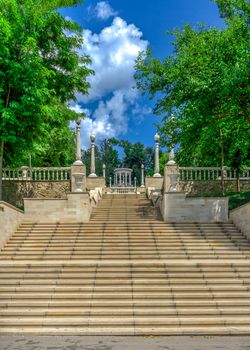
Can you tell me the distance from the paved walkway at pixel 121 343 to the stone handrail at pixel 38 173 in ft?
46.6

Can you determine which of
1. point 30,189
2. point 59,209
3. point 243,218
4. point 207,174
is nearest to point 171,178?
point 243,218

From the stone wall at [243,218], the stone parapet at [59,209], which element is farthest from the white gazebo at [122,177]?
the stone wall at [243,218]

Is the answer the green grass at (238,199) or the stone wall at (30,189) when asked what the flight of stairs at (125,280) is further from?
the stone wall at (30,189)

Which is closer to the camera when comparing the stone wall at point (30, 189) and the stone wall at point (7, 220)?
the stone wall at point (7, 220)

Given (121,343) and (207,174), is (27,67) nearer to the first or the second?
(121,343)

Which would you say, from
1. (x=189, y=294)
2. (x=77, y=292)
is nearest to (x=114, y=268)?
(x=77, y=292)

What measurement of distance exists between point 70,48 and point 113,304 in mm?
15472

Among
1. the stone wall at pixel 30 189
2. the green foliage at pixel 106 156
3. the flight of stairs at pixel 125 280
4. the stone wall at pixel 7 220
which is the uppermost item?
the green foliage at pixel 106 156

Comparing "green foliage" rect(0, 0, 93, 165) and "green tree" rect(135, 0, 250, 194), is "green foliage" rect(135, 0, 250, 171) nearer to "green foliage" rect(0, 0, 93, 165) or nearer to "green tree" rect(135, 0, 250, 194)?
"green tree" rect(135, 0, 250, 194)

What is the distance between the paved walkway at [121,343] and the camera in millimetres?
6879

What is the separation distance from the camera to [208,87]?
49.1 ft

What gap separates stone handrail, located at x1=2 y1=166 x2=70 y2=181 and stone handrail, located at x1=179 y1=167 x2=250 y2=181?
715cm

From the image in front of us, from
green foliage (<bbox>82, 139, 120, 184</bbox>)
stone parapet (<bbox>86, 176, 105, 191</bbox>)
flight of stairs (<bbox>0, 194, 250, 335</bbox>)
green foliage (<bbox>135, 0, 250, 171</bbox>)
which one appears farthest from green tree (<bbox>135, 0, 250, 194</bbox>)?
green foliage (<bbox>82, 139, 120, 184</bbox>)

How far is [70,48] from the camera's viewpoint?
20.2m
